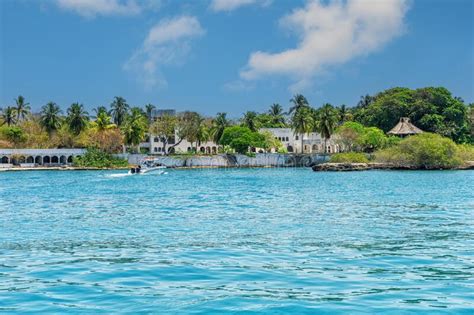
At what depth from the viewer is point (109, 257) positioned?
16.7 meters

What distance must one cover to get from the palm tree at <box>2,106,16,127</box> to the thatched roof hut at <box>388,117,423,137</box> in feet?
236

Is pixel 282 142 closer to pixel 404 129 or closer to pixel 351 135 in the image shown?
pixel 351 135

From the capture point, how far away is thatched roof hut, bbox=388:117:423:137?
109875 millimetres

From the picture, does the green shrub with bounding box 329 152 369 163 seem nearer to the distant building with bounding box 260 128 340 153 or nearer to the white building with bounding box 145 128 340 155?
the white building with bounding box 145 128 340 155

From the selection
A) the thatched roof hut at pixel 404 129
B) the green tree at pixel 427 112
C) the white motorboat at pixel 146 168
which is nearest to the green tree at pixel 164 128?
the white motorboat at pixel 146 168

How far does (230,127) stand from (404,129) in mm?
32721

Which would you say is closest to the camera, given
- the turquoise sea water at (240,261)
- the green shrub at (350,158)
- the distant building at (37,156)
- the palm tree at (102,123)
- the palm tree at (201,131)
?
the turquoise sea water at (240,261)

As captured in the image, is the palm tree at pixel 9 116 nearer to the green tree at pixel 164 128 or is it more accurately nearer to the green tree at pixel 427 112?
the green tree at pixel 164 128

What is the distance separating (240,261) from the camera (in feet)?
52.1

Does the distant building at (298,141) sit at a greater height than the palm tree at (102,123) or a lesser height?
lesser

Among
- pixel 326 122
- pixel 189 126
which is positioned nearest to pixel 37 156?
pixel 189 126

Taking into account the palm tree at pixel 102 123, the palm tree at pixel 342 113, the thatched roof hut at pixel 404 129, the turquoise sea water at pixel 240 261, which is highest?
the palm tree at pixel 342 113

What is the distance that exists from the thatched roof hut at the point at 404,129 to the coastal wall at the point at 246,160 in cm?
1315

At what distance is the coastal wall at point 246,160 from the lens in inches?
4542
